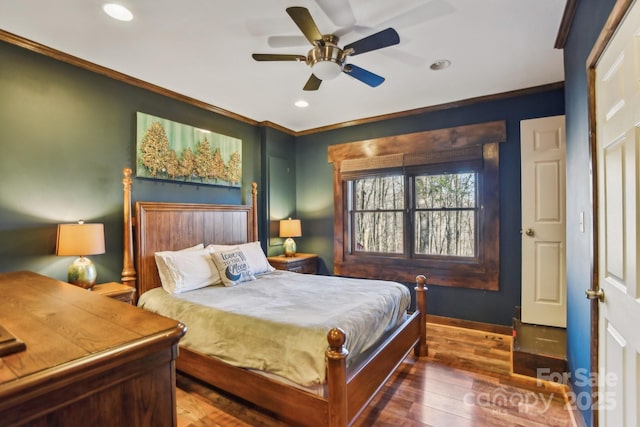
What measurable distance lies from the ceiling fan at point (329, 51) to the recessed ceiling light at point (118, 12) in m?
0.85

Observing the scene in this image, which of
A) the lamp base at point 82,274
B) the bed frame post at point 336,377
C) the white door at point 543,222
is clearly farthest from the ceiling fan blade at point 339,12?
the lamp base at point 82,274

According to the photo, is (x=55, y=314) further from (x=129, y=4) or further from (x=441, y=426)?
(x=441, y=426)

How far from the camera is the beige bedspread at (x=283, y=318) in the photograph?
5.91ft

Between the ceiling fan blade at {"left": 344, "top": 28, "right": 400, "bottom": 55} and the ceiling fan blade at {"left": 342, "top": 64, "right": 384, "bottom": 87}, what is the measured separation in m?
0.20

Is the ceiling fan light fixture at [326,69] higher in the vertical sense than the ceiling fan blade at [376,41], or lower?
lower

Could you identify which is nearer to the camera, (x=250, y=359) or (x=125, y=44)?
(x=250, y=359)

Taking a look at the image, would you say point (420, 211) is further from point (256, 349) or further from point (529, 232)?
point (256, 349)

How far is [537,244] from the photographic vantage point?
10.3 feet

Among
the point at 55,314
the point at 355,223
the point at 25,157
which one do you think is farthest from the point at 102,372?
the point at 355,223

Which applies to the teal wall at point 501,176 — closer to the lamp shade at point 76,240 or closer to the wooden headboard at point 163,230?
the wooden headboard at point 163,230

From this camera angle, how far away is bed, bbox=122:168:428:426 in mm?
1672

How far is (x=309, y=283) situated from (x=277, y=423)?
1.26m

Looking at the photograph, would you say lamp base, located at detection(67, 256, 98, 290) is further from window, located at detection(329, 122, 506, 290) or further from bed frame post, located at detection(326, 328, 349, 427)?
window, located at detection(329, 122, 506, 290)

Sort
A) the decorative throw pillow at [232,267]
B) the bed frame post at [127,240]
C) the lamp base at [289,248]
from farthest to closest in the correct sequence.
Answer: the lamp base at [289,248] < the decorative throw pillow at [232,267] < the bed frame post at [127,240]
